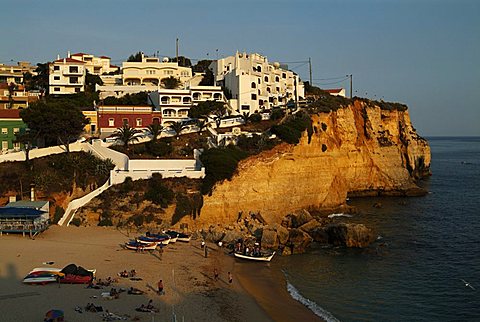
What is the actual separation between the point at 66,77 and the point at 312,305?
2224 inches

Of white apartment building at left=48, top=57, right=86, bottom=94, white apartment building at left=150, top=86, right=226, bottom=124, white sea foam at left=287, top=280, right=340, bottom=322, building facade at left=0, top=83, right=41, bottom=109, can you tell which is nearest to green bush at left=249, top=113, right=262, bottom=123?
white apartment building at left=150, top=86, right=226, bottom=124

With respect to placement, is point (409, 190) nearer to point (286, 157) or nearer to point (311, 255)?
point (286, 157)

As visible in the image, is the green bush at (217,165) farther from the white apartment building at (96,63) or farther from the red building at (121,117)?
the white apartment building at (96,63)

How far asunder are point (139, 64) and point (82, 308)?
5864 cm

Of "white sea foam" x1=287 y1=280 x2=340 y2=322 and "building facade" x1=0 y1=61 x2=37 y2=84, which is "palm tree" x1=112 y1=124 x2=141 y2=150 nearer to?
"white sea foam" x1=287 y1=280 x2=340 y2=322

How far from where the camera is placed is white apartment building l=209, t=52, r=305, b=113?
217 ft

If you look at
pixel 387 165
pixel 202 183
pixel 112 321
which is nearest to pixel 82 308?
pixel 112 321

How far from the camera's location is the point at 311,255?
1326 inches

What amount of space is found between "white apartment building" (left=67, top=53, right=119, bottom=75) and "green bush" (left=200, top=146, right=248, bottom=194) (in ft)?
151

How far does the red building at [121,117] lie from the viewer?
55.2m

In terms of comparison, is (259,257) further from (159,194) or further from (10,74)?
(10,74)

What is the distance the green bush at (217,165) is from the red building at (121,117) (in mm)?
16909

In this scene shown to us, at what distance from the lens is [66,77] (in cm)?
6819

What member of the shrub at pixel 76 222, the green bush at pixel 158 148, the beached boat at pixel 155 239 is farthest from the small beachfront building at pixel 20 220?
the green bush at pixel 158 148
